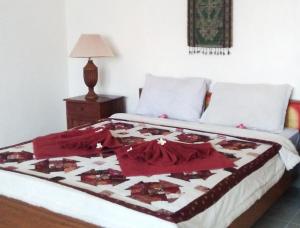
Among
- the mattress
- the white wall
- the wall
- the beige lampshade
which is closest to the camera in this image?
the mattress

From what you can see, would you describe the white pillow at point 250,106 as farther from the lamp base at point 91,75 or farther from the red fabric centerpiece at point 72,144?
the lamp base at point 91,75

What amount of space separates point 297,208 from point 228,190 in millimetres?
1206

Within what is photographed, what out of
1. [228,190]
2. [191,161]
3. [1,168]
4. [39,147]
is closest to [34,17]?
[39,147]

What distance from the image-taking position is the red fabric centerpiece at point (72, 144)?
2.63 m

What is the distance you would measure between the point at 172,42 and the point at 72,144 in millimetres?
1552

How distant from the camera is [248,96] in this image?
3.24 metres

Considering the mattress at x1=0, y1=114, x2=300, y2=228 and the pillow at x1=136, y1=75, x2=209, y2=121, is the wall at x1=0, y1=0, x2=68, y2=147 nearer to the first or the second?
the pillow at x1=136, y1=75, x2=209, y2=121

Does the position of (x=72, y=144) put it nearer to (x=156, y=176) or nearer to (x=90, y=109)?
(x=156, y=176)

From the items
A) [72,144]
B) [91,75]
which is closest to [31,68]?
[91,75]

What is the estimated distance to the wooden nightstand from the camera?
3.93 m

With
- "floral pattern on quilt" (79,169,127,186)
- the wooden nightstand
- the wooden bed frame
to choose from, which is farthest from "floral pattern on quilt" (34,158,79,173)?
the wooden nightstand

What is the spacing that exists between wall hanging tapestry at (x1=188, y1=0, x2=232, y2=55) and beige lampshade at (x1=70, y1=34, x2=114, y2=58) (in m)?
0.79

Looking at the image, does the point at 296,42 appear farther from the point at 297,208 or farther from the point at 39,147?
the point at 39,147

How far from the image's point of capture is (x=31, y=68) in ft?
13.8
